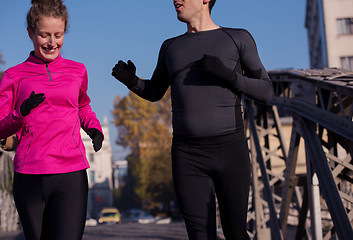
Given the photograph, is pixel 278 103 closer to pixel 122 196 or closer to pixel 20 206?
pixel 20 206

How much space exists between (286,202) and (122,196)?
69884mm

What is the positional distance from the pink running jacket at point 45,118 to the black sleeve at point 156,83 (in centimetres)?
42

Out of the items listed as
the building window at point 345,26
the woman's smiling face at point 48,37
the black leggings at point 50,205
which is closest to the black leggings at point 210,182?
the black leggings at point 50,205

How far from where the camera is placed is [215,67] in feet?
10.1

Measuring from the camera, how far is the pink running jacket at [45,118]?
125 inches

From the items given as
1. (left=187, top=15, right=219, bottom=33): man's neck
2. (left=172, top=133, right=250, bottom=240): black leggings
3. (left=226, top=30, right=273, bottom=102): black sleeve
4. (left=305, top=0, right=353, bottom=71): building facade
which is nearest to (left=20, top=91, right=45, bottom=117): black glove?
(left=172, top=133, right=250, bottom=240): black leggings

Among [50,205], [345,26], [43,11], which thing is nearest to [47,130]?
[50,205]

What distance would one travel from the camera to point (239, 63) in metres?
3.39

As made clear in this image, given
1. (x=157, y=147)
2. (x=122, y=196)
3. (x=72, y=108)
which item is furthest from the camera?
(x=122, y=196)

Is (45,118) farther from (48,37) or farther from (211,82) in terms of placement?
(211,82)

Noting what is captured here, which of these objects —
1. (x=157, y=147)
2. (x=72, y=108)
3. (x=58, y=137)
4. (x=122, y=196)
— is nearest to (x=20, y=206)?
(x=58, y=137)

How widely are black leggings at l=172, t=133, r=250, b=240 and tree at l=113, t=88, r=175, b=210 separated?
4004 cm

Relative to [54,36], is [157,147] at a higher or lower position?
lower

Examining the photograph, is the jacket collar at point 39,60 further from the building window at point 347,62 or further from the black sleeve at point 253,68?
the building window at point 347,62
